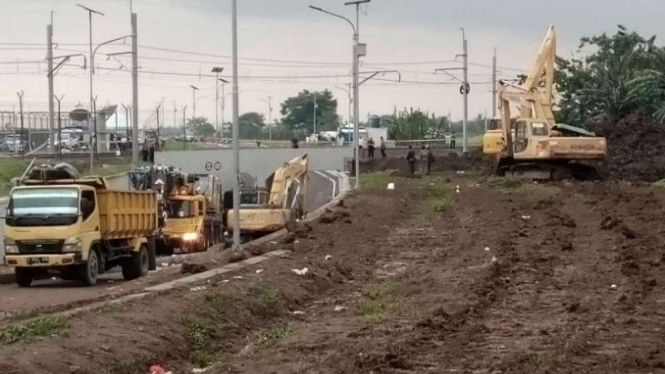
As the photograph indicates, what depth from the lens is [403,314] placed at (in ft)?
55.6

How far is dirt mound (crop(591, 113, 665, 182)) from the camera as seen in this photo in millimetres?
58781

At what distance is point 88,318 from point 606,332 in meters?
6.64

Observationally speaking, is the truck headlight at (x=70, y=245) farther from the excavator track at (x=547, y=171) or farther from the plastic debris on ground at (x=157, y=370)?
the excavator track at (x=547, y=171)

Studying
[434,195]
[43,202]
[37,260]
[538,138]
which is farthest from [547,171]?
[37,260]

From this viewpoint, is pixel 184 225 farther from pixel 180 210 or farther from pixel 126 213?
pixel 126 213

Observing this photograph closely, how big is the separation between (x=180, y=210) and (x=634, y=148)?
29.4 meters

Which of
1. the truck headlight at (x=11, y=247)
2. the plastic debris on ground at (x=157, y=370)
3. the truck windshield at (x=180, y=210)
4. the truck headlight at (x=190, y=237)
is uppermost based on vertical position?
the plastic debris on ground at (x=157, y=370)

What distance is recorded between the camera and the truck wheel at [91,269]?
94.9 ft

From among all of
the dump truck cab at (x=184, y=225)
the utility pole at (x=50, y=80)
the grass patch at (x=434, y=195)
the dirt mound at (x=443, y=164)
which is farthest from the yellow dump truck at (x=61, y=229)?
the dirt mound at (x=443, y=164)

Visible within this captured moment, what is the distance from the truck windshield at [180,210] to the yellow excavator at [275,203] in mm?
1523

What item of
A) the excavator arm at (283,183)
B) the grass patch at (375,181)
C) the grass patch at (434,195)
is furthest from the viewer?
the grass patch at (375,181)

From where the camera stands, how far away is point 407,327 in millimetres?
15484

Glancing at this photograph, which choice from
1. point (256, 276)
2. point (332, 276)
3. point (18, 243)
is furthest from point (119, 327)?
point (18, 243)

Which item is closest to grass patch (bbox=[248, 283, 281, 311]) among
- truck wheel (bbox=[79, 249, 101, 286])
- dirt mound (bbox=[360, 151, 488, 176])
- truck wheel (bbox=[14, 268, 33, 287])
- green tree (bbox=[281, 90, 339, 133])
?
truck wheel (bbox=[79, 249, 101, 286])
